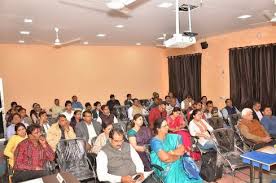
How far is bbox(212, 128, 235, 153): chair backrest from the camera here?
4180 millimetres

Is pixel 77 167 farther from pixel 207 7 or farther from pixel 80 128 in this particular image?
pixel 207 7

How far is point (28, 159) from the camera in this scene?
11.4 feet

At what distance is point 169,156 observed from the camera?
3170 mm

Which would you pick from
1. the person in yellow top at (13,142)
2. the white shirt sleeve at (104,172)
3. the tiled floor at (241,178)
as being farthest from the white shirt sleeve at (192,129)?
the person in yellow top at (13,142)

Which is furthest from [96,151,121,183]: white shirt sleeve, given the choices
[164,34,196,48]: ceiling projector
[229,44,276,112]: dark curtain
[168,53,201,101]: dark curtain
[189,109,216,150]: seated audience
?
[168,53,201,101]: dark curtain

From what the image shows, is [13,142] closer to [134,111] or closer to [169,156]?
[169,156]

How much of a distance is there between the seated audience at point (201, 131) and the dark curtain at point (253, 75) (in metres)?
2.65

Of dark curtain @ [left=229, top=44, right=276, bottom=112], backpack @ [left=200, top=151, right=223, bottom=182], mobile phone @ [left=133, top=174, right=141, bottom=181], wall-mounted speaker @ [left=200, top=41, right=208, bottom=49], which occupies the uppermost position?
wall-mounted speaker @ [left=200, top=41, right=208, bottom=49]

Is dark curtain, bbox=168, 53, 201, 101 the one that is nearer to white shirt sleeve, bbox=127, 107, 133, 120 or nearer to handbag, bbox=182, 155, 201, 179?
white shirt sleeve, bbox=127, 107, 133, 120

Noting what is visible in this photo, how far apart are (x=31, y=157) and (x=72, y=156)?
57cm

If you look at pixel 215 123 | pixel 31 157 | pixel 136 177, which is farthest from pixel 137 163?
pixel 215 123

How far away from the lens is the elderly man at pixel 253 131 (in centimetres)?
454

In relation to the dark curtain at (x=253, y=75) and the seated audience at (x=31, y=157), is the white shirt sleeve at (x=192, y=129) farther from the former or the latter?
the dark curtain at (x=253, y=75)

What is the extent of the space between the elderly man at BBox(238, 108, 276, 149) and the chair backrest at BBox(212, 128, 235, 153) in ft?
1.32
